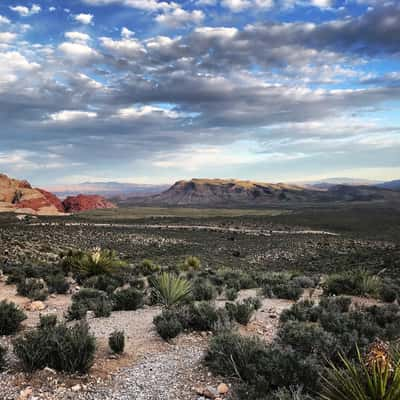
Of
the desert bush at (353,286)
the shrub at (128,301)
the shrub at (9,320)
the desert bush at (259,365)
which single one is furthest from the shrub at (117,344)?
the desert bush at (353,286)

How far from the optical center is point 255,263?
91.8 ft

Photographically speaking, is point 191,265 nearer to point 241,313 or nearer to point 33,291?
point 33,291

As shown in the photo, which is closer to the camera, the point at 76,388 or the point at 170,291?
the point at 76,388

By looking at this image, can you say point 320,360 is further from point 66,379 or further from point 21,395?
point 21,395

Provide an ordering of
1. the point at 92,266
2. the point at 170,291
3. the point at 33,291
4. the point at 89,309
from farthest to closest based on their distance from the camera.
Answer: the point at 92,266 < the point at 33,291 < the point at 170,291 < the point at 89,309

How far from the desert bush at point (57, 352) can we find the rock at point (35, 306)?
452 centimetres

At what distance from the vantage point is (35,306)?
970 centimetres

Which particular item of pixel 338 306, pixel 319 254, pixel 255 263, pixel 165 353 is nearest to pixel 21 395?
pixel 165 353

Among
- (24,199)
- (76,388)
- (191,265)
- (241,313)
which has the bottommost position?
(191,265)

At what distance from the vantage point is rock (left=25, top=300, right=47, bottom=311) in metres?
9.62

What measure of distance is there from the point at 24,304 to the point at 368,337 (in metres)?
9.08

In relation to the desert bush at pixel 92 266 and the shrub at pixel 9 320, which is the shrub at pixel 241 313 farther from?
the desert bush at pixel 92 266

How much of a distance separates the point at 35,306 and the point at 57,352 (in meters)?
5.08

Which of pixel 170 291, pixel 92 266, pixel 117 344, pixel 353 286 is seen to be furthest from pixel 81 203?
pixel 117 344
